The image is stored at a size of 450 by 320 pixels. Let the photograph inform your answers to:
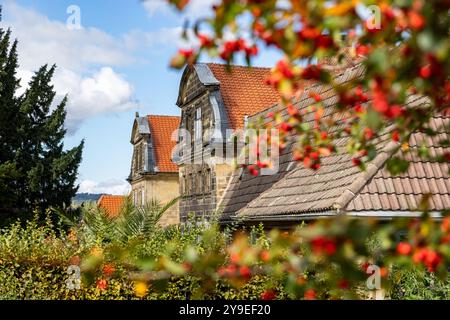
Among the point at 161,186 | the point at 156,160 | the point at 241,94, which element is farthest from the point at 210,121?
the point at 161,186

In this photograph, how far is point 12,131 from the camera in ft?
92.9

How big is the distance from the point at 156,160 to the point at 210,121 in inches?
601

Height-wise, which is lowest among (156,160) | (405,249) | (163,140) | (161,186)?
(405,249)

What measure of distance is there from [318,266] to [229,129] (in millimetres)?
18392

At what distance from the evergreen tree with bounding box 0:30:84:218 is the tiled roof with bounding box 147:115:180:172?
6342 mm

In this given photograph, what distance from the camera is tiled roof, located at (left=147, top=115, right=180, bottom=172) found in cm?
3641

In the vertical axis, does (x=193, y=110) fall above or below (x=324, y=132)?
above

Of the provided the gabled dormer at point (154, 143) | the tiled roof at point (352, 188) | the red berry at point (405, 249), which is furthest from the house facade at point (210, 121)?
the red berry at point (405, 249)

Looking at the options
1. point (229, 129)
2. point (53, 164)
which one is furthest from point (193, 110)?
point (53, 164)

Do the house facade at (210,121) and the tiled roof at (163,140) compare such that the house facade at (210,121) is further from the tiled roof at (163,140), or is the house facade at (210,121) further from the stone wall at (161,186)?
the tiled roof at (163,140)

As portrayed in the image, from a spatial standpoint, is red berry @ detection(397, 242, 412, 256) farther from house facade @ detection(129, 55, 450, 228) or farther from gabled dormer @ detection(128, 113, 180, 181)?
gabled dormer @ detection(128, 113, 180, 181)

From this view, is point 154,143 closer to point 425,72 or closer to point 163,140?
point 163,140

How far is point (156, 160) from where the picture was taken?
3659cm
